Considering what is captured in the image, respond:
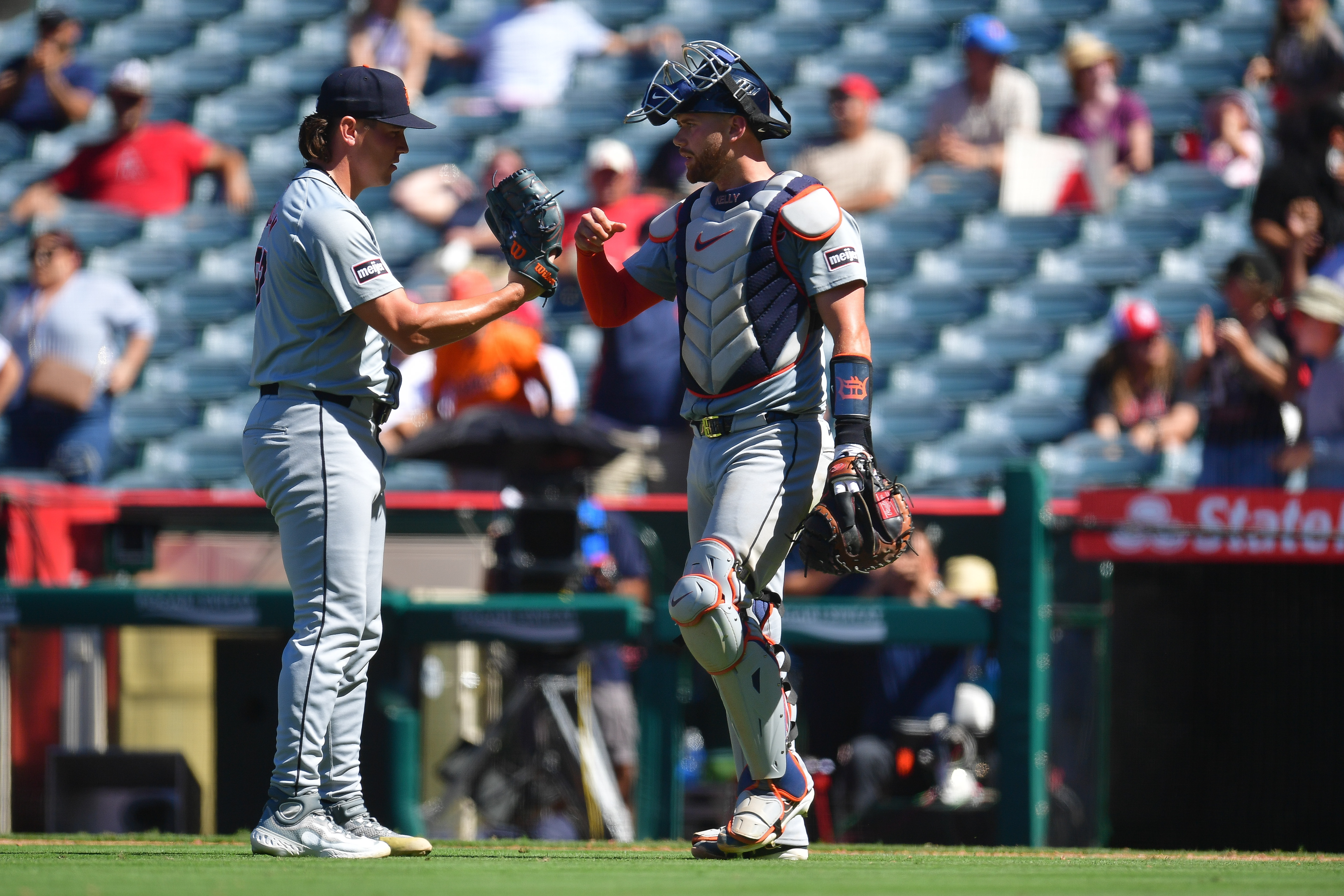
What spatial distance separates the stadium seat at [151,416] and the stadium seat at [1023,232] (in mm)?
4851

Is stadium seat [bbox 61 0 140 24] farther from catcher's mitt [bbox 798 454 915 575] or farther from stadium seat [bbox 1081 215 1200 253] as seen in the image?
catcher's mitt [bbox 798 454 915 575]

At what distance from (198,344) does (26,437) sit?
2.24 m

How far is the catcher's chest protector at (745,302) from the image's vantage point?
13.9ft

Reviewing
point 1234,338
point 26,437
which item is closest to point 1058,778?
point 1234,338

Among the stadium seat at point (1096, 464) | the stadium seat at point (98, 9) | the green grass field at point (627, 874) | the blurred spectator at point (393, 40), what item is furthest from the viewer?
the stadium seat at point (98, 9)

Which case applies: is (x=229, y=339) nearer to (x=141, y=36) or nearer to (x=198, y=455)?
(x=198, y=455)

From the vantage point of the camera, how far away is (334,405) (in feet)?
13.6

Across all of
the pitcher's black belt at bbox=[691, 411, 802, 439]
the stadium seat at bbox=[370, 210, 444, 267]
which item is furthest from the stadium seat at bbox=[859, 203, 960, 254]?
the pitcher's black belt at bbox=[691, 411, 802, 439]

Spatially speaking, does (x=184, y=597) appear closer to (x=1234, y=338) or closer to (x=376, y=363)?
(x=376, y=363)

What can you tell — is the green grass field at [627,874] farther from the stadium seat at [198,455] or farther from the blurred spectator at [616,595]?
the stadium seat at [198,455]

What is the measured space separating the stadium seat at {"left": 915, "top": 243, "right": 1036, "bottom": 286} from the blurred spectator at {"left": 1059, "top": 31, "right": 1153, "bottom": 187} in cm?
74

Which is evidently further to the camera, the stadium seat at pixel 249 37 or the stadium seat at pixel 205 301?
the stadium seat at pixel 249 37

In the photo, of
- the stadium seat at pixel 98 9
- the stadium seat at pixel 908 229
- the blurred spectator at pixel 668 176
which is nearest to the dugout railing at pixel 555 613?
the blurred spectator at pixel 668 176

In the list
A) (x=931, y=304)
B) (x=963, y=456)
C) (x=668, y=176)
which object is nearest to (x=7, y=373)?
(x=668, y=176)
